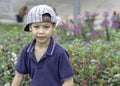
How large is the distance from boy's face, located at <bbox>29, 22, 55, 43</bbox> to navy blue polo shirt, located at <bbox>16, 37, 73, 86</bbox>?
0.36 ft

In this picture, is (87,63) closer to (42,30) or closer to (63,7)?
(42,30)

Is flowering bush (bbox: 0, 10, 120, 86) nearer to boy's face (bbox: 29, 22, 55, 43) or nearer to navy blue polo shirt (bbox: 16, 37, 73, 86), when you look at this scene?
navy blue polo shirt (bbox: 16, 37, 73, 86)

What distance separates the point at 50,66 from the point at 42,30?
0.87 feet

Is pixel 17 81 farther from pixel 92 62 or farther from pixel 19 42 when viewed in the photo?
pixel 19 42

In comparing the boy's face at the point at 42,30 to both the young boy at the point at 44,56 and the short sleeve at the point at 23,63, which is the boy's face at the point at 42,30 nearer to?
the young boy at the point at 44,56

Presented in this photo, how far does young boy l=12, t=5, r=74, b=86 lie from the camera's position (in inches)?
111

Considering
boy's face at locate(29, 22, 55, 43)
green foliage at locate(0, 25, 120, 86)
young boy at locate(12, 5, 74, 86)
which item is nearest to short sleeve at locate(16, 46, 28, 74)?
young boy at locate(12, 5, 74, 86)

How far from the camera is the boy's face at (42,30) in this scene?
2816mm

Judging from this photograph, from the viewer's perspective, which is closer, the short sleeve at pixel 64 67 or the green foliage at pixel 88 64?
the short sleeve at pixel 64 67

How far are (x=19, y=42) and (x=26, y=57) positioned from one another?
7.34 ft

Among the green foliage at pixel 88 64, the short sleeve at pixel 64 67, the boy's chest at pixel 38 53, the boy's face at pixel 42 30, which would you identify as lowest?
the green foliage at pixel 88 64

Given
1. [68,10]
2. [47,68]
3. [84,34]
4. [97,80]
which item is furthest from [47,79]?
[68,10]

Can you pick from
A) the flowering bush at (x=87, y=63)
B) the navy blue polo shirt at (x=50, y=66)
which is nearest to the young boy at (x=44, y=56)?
the navy blue polo shirt at (x=50, y=66)

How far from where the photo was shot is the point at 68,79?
9.48 ft
